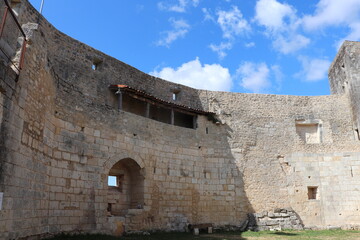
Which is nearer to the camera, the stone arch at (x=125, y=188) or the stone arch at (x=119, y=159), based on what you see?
the stone arch at (x=119, y=159)

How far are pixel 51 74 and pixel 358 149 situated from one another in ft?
43.4

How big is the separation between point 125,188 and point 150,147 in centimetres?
171

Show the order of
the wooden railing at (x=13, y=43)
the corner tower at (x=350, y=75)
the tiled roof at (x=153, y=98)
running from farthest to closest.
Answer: the corner tower at (x=350, y=75) → the tiled roof at (x=153, y=98) → the wooden railing at (x=13, y=43)

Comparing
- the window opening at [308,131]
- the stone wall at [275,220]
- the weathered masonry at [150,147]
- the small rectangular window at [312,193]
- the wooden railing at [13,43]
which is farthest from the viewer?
the window opening at [308,131]

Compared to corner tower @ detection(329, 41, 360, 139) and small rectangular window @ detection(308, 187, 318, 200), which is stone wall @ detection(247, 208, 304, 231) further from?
corner tower @ detection(329, 41, 360, 139)

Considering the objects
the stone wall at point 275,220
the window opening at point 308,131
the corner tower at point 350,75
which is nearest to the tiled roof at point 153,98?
the window opening at point 308,131

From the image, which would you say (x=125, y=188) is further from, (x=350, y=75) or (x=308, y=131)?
(x=350, y=75)

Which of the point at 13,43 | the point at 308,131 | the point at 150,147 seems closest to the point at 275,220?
the point at 308,131

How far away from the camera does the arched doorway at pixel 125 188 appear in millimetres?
11750

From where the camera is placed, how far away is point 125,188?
12.3m

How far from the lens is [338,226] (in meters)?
14.1

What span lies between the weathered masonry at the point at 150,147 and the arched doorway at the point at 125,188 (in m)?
0.04

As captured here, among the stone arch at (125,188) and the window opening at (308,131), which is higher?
the window opening at (308,131)

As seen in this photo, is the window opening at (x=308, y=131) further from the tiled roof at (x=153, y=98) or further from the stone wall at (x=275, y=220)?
the tiled roof at (x=153, y=98)
